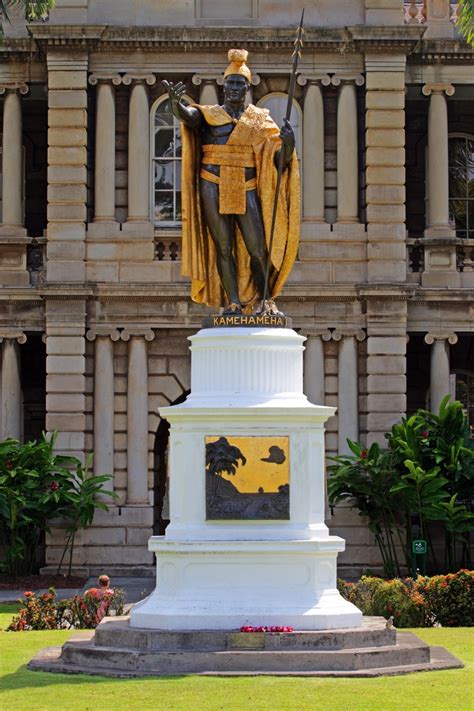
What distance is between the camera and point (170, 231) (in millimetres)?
36281

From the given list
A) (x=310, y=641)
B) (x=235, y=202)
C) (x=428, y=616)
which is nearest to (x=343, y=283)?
(x=428, y=616)

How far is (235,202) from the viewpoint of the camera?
1967 centimetres

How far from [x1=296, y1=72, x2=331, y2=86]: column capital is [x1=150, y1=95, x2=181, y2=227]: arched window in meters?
2.69

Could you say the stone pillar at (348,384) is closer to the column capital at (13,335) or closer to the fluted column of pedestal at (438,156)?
the fluted column of pedestal at (438,156)

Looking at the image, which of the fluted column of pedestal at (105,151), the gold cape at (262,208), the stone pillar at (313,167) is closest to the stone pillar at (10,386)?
the fluted column of pedestal at (105,151)

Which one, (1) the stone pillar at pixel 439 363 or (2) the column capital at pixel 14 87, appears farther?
(2) the column capital at pixel 14 87

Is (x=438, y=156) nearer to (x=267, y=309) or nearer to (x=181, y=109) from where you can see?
(x=267, y=309)

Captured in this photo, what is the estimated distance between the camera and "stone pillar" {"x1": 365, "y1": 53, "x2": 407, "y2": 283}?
119 ft

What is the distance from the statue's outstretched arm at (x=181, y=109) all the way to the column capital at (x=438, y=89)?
1815 centimetres

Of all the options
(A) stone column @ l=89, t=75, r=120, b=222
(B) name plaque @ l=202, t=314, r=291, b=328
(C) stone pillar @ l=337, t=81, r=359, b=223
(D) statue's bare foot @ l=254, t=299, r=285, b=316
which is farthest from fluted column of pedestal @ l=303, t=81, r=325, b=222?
(B) name plaque @ l=202, t=314, r=291, b=328

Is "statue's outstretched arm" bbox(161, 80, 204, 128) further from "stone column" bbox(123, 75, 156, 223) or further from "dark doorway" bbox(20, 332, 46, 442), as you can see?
"dark doorway" bbox(20, 332, 46, 442)

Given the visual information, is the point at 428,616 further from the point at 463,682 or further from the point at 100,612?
the point at 463,682

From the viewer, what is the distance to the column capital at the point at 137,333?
36031 millimetres

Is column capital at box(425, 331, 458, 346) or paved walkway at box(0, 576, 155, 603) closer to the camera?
paved walkway at box(0, 576, 155, 603)
